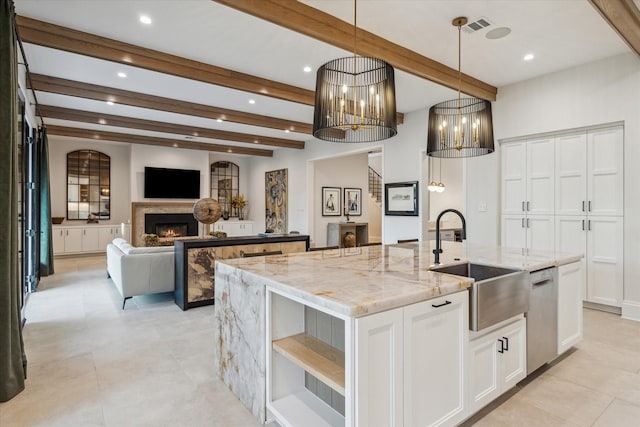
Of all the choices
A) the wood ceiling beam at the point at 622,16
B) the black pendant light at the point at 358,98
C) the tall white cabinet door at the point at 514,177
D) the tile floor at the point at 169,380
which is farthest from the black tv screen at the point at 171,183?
the wood ceiling beam at the point at 622,16

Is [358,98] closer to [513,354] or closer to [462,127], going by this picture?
[462,127]

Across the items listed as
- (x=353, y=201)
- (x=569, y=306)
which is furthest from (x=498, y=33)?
(x=353, y=201)

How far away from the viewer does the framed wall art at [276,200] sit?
974 centimetres

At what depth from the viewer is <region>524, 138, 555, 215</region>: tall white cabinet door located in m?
4.55

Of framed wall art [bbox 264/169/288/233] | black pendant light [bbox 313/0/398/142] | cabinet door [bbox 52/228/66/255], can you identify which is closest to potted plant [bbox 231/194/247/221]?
framed wall art [bbox 264/169/288/233]

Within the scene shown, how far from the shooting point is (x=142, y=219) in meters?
8.88

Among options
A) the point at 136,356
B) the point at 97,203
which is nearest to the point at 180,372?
the point at 136,356

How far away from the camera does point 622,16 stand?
2.89m

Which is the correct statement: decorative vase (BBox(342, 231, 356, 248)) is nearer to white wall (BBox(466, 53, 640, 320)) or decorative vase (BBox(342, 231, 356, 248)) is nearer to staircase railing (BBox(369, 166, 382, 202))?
staircase railing (BBox(369, 166, 382, 202))

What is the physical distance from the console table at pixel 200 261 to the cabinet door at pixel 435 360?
3.11 m

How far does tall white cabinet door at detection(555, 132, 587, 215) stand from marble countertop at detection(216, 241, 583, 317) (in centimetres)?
Result: 193

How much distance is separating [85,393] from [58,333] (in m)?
1.49

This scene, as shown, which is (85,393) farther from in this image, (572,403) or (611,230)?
(611,230)

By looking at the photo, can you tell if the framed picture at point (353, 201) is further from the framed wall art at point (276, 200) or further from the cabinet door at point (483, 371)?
the cabinet door at point (483, 371)
